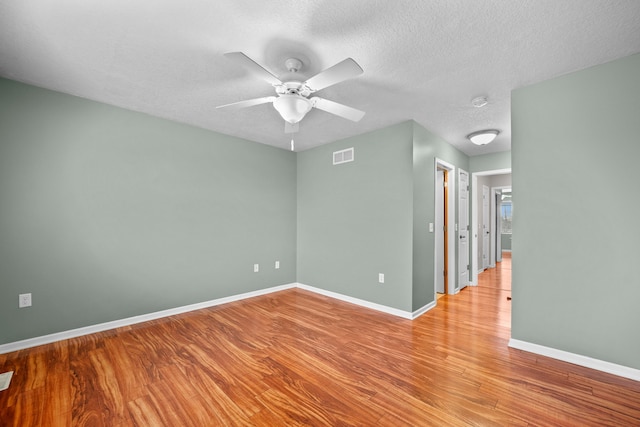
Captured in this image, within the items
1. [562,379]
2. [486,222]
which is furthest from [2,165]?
[486,222]

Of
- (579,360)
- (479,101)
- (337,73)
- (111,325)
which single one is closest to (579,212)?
(579,360)

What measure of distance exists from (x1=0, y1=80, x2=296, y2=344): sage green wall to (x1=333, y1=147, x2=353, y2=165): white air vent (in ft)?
4.23

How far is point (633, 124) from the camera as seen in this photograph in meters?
2.02

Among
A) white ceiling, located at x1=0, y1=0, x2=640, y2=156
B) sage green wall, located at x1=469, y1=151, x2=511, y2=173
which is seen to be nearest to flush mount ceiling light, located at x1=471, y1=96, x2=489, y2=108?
white ceiling, located at x1=0, y1=0, x2=640, y2=156

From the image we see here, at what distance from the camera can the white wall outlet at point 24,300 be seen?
2.42 metres

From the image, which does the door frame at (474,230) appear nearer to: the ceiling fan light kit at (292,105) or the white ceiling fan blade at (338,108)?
the white ceiling fan blade at (338,108)

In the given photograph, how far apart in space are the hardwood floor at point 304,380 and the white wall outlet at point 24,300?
1.34ft

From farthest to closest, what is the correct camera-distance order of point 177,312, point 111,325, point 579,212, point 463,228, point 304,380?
point 463,228
point 177,312
point 111,325
point 579,212
point 304,380

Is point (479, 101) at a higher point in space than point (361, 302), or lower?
higher

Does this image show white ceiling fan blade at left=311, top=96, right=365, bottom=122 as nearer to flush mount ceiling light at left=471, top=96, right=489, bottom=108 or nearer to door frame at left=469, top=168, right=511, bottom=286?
flush mount ceiling light at left=471, top=96, right=489, bottom=108

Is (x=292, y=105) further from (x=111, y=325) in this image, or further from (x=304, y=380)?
(x=111, y=325)

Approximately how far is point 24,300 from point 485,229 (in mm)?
7826

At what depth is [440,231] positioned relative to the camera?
164 inches

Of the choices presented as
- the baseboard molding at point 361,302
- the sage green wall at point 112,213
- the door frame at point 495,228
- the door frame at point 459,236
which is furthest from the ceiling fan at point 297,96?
the door frame at point 495,228
